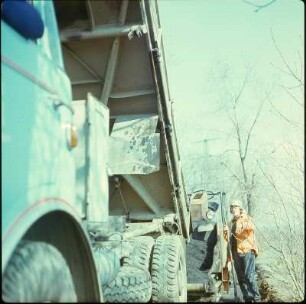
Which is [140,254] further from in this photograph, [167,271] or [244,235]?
[244,235]

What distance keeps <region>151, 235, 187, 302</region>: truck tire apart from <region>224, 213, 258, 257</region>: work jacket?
6.08 ft

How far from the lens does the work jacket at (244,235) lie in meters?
6.55

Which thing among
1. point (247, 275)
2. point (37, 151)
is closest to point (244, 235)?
point (247, 275)

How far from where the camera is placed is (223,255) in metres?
7.04

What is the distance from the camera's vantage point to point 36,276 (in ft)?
6.21

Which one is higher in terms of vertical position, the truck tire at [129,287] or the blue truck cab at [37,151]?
the blue truck cab at [37,151]

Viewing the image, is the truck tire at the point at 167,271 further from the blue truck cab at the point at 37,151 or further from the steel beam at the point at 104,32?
the steel beam at the point at 104,32

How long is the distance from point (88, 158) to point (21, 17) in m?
1.19

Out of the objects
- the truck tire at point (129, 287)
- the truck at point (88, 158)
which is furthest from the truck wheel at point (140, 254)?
the truck tire at point (129, 287)

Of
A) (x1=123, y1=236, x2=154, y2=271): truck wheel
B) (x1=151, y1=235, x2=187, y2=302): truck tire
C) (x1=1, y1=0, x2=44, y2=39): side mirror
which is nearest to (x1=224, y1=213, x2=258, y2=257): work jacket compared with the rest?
(x1=151, y1=235, x2=187, y2=302): truck tire

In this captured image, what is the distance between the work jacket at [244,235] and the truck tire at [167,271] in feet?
6.08

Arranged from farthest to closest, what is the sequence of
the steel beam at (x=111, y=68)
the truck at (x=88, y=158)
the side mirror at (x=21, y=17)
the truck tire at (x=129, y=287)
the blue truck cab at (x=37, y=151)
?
the steel beam at (x=111, y=68), the truck tire at (x=129, y=287), the side mirror at (x=21, y=17), the truck at (x=88, y=158), the blue truck cab at (x=37, y=151)

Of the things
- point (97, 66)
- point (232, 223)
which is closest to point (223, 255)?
point (232, 223)

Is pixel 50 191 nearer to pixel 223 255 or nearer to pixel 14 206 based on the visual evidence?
pixel 14 206
